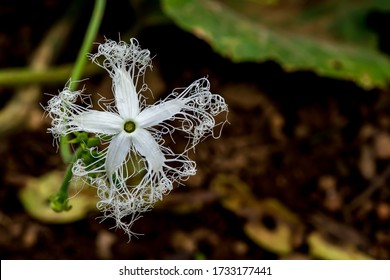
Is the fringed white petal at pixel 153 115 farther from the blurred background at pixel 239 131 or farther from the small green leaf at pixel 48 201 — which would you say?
the small green leaf at pixel 48 201

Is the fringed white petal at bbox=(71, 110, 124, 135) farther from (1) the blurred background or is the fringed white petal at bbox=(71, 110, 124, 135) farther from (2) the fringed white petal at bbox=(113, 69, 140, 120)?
(1) the blurred background

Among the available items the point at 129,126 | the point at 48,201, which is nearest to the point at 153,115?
the point at 129,126

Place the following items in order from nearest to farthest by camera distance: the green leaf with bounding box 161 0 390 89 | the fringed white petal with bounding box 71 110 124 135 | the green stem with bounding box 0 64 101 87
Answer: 1. the fringed white petal with bounding box 71 110 124 135
2. the green leaf with bounding box 161 0 390 89
3. the green stem with bounding box 0 64 101 87

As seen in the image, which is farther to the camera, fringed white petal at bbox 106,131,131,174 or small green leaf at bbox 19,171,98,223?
small green leaf at bbox 19,171,98,223

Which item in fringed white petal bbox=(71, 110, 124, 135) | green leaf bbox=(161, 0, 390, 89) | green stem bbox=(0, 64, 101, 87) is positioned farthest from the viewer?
green stem bbox=(0, 64, 101, 87)

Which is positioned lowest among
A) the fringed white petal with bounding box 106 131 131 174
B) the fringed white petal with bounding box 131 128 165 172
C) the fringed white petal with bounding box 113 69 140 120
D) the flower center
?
the fringed white petal with bounding box 106 131 131 174

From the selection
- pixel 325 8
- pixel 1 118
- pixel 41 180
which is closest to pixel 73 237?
pixel 41 180

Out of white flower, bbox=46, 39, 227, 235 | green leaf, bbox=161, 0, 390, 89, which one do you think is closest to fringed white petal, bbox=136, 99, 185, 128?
white flower, bbox=46, 39, 227, 235
